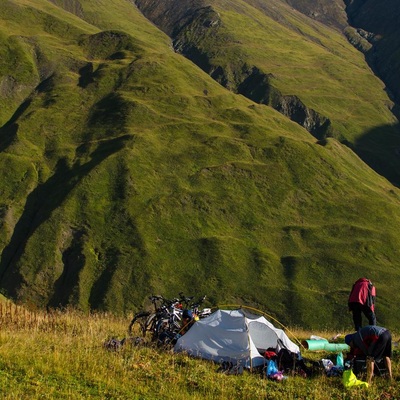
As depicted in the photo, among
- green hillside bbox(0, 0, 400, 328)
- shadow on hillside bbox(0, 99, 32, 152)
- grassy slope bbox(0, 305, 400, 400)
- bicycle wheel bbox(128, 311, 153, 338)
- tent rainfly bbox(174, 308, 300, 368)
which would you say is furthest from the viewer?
shadow on hillside bbox(0, 99, 32, 152)

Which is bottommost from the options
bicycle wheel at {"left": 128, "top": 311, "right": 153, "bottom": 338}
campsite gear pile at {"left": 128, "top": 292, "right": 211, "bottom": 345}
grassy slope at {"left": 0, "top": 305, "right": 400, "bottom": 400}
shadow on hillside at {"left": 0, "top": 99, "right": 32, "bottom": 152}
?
shadow on hillside at {"left": 0, "top": 99, "right": 32, "bottom": 152}

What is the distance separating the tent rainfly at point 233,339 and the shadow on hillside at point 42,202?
7350 centimetres

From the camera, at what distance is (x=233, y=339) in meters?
20.9

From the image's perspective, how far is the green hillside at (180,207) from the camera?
294ft

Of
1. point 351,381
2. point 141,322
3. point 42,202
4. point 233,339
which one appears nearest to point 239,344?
point 233,339

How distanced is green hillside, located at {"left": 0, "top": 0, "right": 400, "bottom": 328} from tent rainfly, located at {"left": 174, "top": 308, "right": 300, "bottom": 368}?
64221mm

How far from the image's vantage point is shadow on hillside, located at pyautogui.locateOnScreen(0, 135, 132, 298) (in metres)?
92.2

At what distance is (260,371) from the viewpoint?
19000 mm

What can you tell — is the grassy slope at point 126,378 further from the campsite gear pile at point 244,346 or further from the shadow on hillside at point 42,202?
the shadow on hillside at point 42,202

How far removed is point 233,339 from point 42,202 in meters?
97.2

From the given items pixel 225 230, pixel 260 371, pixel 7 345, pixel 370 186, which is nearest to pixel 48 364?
pixel 7 345

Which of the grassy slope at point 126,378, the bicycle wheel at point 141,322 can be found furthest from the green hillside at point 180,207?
the grassy slope at point 126,378

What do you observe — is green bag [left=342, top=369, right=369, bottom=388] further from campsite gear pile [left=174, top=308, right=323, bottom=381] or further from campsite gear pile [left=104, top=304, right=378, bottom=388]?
campsite gear pile [left=174, top=308, right=323, bottom=381]

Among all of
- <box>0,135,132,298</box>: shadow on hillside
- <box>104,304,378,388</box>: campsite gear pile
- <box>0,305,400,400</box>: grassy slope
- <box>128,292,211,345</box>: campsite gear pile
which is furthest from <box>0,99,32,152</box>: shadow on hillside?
<box>0,305,400,400</box>: grassy slope
